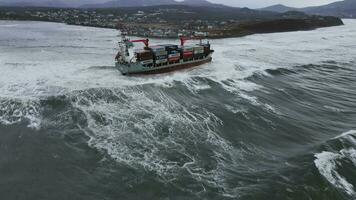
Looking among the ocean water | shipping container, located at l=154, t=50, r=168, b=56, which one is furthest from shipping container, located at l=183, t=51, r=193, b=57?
the ocean water

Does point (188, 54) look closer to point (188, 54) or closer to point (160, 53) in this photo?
point (188, 54)

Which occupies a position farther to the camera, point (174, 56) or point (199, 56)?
point (199, 56)

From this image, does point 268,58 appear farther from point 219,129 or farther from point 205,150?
point 205,150

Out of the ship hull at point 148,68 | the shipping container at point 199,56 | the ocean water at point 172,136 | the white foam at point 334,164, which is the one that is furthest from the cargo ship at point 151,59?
the white foam at point 334,164

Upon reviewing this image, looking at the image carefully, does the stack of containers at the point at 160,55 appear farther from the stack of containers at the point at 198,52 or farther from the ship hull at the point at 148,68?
the stack of containers at the point at 198,52

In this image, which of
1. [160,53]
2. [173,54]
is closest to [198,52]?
[173,54]
